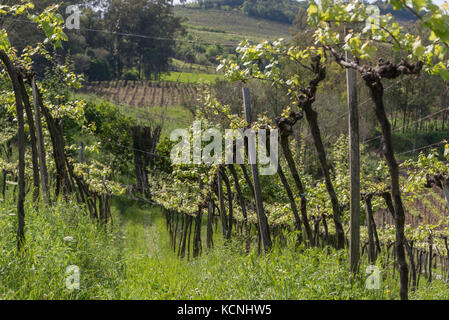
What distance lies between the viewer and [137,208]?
2208cm

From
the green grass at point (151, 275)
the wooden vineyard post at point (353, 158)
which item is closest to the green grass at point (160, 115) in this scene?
the green grass at point (151, 275)

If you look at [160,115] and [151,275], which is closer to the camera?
[151,275]

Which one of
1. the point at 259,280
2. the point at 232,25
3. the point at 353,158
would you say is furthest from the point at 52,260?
the point at 232,25

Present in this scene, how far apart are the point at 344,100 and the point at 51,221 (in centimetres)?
3451

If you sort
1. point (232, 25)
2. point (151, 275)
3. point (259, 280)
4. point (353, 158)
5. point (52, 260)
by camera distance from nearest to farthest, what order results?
1. point (52, 260)
2. point (353, 158)
3. point (259, 280)
4. point (151, 275)
5. point (232, 25)

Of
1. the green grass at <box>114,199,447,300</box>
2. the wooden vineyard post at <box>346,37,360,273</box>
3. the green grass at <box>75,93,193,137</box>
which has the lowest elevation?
the green grass at <box>75,93,193,137</box>

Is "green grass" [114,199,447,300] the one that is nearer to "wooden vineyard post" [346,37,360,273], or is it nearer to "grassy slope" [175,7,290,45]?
"wooden vineyard post" [346,37,360,273]

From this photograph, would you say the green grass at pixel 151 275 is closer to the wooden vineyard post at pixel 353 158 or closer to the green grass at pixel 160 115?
the wooden vineyard post at pixel 353 158

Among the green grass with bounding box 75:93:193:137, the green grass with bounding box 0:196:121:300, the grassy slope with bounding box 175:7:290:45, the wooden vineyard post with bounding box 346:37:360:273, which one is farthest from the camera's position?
the grassy slope with bounding box 175:7:290:45

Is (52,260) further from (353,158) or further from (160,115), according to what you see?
(160,115)

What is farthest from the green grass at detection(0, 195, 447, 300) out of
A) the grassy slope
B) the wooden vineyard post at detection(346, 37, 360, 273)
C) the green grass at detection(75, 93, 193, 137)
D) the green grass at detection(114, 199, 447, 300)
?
the grassy slope

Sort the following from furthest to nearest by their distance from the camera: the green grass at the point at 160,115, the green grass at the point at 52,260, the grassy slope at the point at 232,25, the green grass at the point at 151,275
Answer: the grassy slope at the point at 232,25 < the green grass at the point at 160,115 < the green grass at the point at 151,275 < the green grass at the point at 52,260
